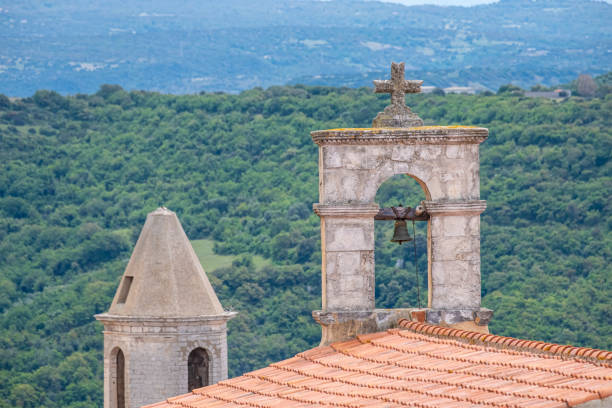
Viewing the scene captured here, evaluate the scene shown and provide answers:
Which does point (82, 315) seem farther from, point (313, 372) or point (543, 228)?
point (313, 372)

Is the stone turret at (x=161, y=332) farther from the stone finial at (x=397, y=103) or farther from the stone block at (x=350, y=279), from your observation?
the stone block at (x=350, y=279)

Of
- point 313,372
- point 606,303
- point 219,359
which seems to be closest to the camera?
point 313,372

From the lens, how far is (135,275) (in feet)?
101

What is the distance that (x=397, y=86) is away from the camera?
593 inches

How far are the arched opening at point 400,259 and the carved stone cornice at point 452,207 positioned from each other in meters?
36.5

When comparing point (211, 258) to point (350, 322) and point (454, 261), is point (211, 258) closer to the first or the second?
point (454, 261)

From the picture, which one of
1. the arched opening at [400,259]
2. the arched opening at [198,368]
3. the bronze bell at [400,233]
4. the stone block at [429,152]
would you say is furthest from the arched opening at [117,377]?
the arched opening at [400,259]

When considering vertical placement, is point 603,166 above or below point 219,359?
above

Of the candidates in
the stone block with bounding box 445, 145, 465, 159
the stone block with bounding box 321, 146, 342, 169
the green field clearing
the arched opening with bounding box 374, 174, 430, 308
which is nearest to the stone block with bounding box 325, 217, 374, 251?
the stone block with bounding box 321, 146, 342, 169

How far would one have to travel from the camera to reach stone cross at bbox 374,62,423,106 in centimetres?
1494

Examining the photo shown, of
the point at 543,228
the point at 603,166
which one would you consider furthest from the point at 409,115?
the point at 603,166

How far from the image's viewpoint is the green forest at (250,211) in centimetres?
6016

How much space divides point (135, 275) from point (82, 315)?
109 feet

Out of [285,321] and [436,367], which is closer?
[436,367]
